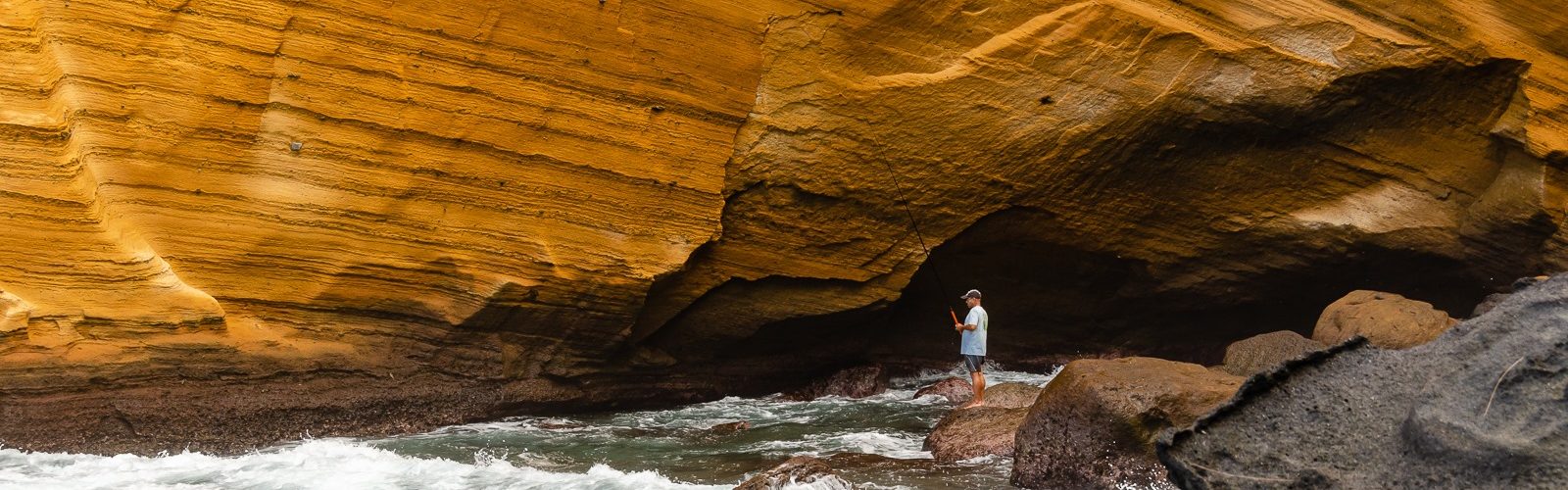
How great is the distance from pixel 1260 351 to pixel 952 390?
2.22 m

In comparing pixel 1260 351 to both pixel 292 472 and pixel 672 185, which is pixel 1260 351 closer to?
pixel 672 185

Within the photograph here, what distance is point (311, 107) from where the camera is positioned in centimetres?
808

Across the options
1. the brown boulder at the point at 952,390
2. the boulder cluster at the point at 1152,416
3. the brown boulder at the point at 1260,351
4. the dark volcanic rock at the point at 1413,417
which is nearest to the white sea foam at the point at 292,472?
the boulder cluster at the point at 1152,416

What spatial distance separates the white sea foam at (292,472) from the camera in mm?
6559

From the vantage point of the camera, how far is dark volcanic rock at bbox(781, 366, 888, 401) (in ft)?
34.9

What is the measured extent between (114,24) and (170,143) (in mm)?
738

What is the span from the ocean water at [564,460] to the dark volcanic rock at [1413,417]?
1595 mm

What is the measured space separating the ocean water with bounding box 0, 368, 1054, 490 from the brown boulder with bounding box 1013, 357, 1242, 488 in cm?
26

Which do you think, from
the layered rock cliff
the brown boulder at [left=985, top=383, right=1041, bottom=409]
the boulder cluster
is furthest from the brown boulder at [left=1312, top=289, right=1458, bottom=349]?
the brown boulder at [left=985, top=383, right=1041, bottom=409]

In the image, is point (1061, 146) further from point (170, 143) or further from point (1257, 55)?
point (170, 143)

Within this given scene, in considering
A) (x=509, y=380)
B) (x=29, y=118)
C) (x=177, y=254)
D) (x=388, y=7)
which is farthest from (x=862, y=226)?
(x=29, y=118)

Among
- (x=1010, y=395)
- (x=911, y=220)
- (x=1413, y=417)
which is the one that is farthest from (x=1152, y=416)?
(x=911, y=220)

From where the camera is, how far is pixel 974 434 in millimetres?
7336

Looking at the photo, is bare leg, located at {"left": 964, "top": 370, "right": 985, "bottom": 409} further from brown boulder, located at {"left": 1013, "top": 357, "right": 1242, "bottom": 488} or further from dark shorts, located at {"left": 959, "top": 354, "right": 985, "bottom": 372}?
brown boulder, located at {"left": 1013, "top": 357, "right": 1242, "bottom": 488}
